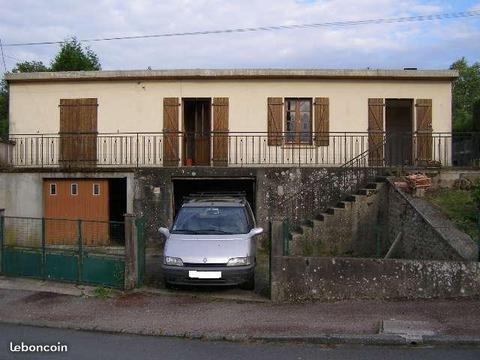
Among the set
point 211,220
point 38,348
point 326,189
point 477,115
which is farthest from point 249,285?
point 477,115

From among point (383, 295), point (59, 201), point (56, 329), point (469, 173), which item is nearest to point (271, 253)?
point (383, 295)

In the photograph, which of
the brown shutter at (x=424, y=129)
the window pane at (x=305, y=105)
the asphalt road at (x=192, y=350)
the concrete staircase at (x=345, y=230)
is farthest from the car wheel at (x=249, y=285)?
the brown shutter at (x=424, y=129)

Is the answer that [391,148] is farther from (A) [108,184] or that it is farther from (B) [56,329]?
(B) [56,329]

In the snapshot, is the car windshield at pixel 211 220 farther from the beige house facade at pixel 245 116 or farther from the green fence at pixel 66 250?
the beige house facade at pixel 245 116

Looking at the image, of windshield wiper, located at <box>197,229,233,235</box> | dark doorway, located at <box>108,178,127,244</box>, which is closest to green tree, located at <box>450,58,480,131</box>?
dark doorway, located at <box>108,178,127,244</box>

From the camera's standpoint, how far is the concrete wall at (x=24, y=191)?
17.9m

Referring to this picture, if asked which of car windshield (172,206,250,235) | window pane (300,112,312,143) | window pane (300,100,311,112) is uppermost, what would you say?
window pane (300,100,311,112)

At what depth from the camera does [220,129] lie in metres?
18.8

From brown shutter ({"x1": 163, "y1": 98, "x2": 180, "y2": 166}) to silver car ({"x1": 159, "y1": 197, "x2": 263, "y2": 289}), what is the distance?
6.05 meters

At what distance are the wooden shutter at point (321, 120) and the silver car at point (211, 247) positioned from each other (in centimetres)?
674

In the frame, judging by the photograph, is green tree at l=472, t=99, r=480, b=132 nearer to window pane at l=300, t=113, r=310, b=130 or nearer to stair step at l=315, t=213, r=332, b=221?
window pane at l=300, t=113, r=310, b=130

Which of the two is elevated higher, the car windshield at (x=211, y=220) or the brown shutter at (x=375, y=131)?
→ the brown shutter at (x=375, y=131)

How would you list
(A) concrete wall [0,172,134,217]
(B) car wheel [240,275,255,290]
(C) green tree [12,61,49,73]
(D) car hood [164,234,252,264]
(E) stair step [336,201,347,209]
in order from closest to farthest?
(D) car hood [164,234,252,264] → (B) car wheel [240,275,255,290] → (E) stair step [336,201,347,209] → (A) concrete wall [0,172,134,217] → (C) green tree [12,61,49,73]

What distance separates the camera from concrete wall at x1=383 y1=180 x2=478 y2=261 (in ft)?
35.8
